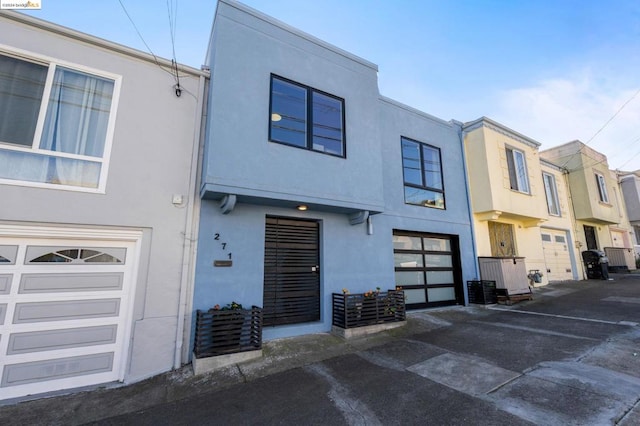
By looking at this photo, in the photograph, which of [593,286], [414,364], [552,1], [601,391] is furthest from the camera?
[593,286]

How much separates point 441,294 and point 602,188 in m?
13.9

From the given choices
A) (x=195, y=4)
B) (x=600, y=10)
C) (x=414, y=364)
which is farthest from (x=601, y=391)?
(x=600, y=10)

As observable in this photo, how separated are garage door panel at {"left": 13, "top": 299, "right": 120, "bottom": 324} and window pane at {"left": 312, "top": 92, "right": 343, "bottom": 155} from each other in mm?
4324

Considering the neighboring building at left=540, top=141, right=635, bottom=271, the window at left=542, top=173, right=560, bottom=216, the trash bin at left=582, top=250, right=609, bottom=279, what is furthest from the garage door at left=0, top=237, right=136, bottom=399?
the neighboring building at left=540, top=141, right=635, bottom=271

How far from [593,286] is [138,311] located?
47.7 feet

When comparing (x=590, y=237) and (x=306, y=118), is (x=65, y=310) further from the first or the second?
(x=590, y=237)

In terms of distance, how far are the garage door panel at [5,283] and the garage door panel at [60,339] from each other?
0.56 meters

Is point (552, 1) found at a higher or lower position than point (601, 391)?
higher

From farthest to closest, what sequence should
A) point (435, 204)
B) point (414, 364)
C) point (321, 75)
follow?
1. point (435, 204)
2. point (321, 75)
3. point (414, 364)

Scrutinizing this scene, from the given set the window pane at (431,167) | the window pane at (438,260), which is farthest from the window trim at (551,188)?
the window pane at (438,260)

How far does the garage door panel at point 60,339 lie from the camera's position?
10.8ft

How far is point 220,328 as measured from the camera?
3895mm

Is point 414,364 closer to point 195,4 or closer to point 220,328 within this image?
point 220,328

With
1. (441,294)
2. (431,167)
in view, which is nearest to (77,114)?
(431,167)
